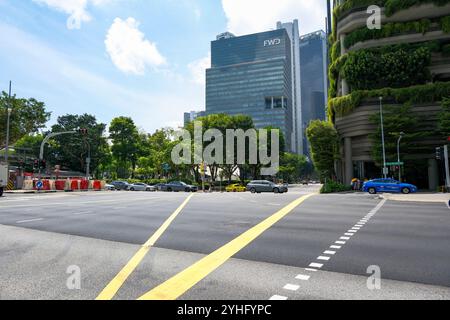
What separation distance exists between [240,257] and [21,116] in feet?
154

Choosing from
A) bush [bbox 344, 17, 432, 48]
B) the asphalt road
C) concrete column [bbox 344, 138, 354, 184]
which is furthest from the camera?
concrete column [bbox 344, 138, 354, 184]

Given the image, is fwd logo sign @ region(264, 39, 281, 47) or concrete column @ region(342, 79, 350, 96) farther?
fwd logo sign @ region(264, 39, 281, 47)

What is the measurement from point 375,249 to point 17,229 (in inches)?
411

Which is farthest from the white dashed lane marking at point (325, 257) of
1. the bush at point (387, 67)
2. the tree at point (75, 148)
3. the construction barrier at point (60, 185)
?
the tree at point (75, 148)

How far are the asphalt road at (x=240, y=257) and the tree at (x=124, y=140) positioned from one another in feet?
203

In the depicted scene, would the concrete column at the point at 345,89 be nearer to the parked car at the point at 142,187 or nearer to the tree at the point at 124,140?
the parked car at the point at 142,187

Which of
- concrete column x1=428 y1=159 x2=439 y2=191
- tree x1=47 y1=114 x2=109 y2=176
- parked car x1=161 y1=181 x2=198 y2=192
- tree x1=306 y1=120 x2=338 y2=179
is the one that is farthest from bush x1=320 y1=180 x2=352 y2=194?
tree x1=47 y1=114 x2=109 y2=176

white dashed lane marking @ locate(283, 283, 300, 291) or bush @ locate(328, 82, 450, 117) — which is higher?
bush @ locate(328, 82, 450, 117)

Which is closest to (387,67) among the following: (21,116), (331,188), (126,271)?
(331,188)

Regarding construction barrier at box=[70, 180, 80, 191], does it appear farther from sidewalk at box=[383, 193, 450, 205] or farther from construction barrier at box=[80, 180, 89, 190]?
sidewalk at box=[383, 193, 450, 205]

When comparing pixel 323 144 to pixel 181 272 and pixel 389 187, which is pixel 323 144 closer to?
pixel 389 187

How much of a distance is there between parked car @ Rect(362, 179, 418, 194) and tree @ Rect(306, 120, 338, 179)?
1415 cm

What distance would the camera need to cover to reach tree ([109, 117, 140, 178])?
7125cm

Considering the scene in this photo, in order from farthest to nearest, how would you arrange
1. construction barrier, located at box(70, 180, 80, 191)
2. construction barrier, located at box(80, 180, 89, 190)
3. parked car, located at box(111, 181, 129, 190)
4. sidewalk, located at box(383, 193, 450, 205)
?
1. parked car, located at box(111, 181, 129, 190)
2. construction barrier, located at box(80, 180, 89, 190)
3. construction barrier, located at box(70, 180, 80, 191)
4. sidewalk, located at box(383, 193, 450, 205)
